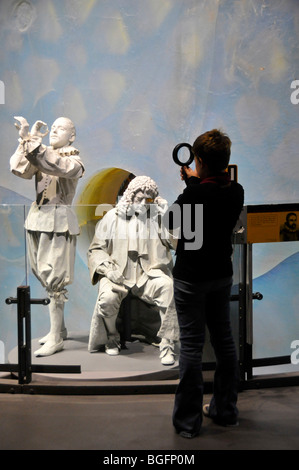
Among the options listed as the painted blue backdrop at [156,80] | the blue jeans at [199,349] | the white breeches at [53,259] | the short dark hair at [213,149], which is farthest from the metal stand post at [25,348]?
the painted blue backdrop at [156,80]

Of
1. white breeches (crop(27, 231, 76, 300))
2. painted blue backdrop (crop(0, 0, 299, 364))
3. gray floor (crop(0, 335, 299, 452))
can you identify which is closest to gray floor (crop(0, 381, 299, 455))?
gray floor (crop(0, 335, 299, 452))

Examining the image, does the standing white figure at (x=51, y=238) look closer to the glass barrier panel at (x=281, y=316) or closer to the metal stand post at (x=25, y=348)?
the metal stand post at (x=25, y=348)

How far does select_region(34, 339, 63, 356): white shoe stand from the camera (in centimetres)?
397

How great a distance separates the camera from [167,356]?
3.97 metres

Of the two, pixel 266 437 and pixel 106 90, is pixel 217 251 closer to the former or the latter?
pixel 266 437

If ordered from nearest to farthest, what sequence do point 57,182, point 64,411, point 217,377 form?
point 217,377 → point 64,411 → point 57,182

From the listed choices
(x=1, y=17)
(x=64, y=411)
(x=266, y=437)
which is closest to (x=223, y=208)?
(x=266, y=437)

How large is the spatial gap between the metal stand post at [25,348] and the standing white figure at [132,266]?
28 cm

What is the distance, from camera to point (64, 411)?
3.55 m

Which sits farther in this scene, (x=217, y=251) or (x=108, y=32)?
(x=108, y=32)

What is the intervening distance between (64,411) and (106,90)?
12.9ft

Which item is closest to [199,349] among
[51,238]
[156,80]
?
[51,238]

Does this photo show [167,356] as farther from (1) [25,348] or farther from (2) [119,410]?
(1) [25,348]

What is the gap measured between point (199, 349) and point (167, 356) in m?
0.84
